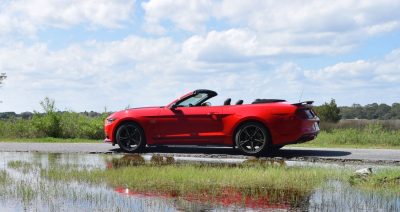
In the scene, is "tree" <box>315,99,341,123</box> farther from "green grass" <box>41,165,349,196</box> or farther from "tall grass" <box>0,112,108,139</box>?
"green grass" <box>41,165,349,196</box>

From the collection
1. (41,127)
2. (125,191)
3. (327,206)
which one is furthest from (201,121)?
(41,127)

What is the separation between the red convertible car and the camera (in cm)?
1296

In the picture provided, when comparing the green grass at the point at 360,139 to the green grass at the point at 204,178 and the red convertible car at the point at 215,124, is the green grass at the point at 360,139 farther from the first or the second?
the green grass at the point at 204,178

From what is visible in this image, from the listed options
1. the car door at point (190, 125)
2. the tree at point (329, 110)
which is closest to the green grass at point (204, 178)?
the car door at point (190, 125)

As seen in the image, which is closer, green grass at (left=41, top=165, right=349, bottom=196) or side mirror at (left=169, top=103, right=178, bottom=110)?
green grass at (left=41, top=165, right=349, bottom=196)

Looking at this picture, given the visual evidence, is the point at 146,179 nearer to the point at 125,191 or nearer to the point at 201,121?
the point at 125,191

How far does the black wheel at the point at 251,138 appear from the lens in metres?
13.0

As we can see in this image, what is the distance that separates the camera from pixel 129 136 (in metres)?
14.4

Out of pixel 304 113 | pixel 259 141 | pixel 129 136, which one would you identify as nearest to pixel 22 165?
pixel 129 136

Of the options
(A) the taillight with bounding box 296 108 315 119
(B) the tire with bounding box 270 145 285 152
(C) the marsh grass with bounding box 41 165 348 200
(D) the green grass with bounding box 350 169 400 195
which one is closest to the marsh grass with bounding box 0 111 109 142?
(B) the tire with bounding box 270 145 285 152

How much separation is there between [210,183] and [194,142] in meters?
5.05

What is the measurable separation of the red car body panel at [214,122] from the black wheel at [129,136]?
144mm

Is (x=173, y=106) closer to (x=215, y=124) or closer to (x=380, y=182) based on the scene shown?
(x=215, y=124)

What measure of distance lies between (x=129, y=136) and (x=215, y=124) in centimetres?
233
